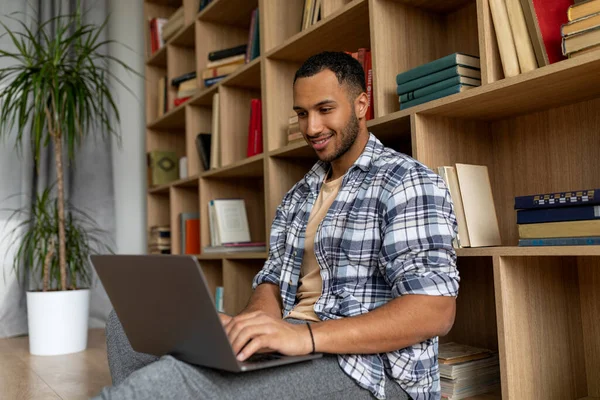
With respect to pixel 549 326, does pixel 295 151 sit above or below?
above

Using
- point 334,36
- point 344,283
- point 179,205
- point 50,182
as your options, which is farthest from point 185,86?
point 344,283

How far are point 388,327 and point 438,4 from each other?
111 centimetres

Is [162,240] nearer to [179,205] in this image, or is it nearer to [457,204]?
[179,205]

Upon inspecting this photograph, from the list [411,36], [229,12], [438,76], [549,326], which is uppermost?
[229,12]

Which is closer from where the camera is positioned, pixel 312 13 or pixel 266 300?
pixel 266 300

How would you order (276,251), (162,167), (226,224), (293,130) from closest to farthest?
(276,251) → (293,130) → (226,224) → (162,167)

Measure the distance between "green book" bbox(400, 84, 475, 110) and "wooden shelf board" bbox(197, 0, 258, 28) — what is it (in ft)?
4.29

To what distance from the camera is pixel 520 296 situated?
132 centimetres

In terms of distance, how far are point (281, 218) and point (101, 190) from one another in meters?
2.32

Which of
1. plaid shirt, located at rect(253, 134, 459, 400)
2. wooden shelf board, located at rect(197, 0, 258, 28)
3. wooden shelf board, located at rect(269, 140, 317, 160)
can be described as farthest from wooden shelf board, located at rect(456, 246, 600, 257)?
wooden shelf board, located at rect(197, 0, 258, 28)

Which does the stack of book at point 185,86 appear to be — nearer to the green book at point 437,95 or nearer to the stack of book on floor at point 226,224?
the stack of book on floor at point 226,224

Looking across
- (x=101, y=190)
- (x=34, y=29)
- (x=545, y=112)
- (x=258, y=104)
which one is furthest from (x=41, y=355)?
(x=545, y=112)

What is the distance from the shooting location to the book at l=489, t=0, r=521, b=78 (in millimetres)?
1312

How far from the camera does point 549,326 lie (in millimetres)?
1378
